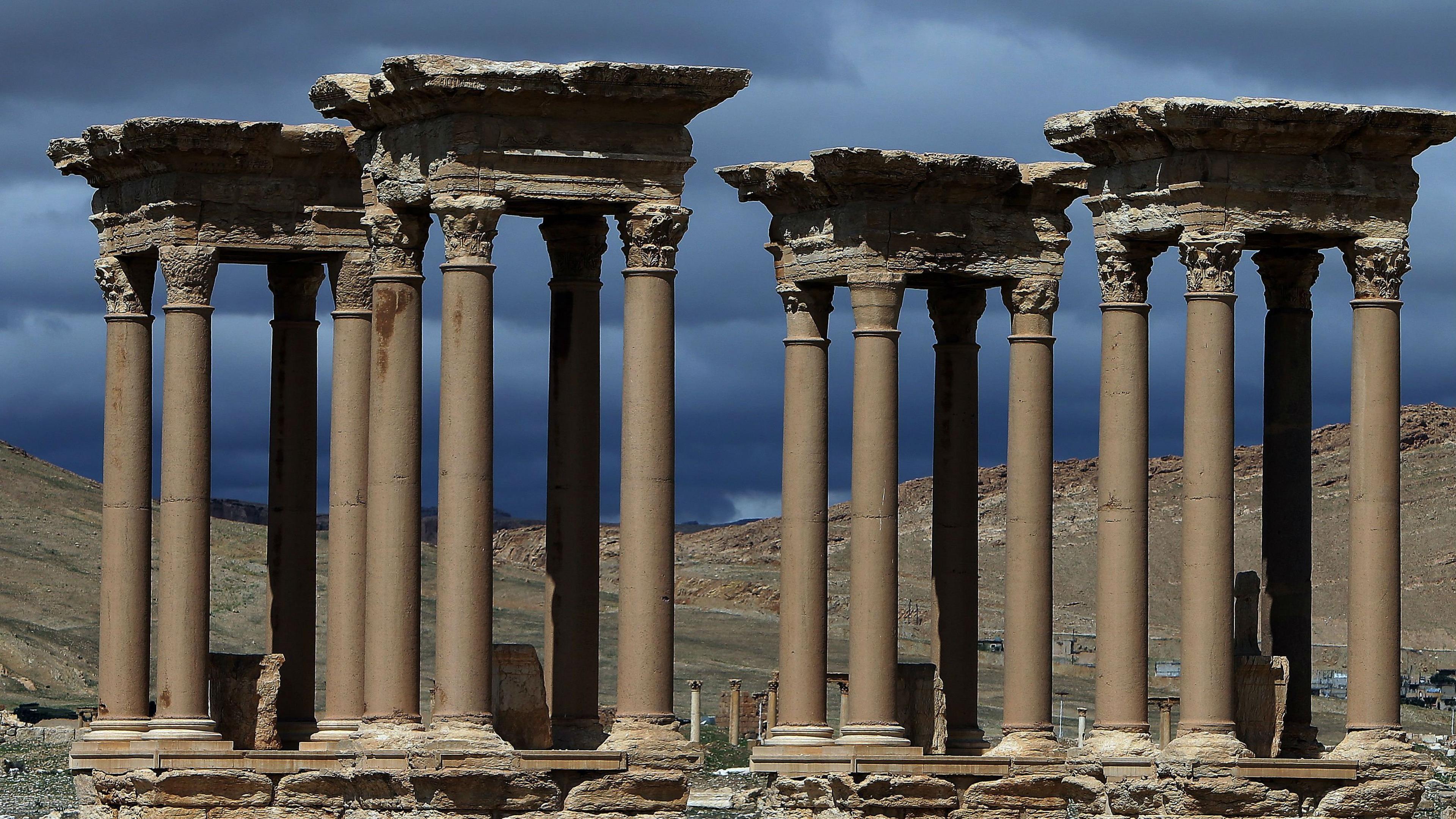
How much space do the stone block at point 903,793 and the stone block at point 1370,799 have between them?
6.31 metres

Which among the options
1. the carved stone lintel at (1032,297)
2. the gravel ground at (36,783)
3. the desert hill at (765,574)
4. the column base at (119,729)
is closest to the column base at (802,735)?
the carved stone lintel at (1032,297)

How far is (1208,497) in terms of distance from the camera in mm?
43844

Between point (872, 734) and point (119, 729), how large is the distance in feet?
40.1

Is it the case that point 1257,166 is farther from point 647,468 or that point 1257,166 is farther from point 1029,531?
point 647,468

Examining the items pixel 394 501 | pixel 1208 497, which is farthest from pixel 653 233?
pixel 1208 497

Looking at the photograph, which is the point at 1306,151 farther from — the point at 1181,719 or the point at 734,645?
the point at 734,645

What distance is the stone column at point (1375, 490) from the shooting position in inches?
1753

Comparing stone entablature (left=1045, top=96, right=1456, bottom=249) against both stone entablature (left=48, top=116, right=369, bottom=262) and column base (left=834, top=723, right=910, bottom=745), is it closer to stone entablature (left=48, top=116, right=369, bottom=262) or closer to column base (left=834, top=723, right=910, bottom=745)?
column base (left=834, top=723, right=910, bottom=745)

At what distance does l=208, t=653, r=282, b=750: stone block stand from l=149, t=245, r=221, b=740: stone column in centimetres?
141

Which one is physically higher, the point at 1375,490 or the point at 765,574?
the point at 765,574

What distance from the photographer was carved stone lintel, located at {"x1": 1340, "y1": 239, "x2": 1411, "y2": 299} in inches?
1769

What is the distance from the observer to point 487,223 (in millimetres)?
42562

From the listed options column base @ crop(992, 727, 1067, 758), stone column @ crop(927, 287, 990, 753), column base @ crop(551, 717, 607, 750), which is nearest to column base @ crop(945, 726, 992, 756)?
stone column @ crop(927, 287, 990, 753)

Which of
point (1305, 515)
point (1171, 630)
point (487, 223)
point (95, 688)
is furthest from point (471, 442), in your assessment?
point (1171, 630)
